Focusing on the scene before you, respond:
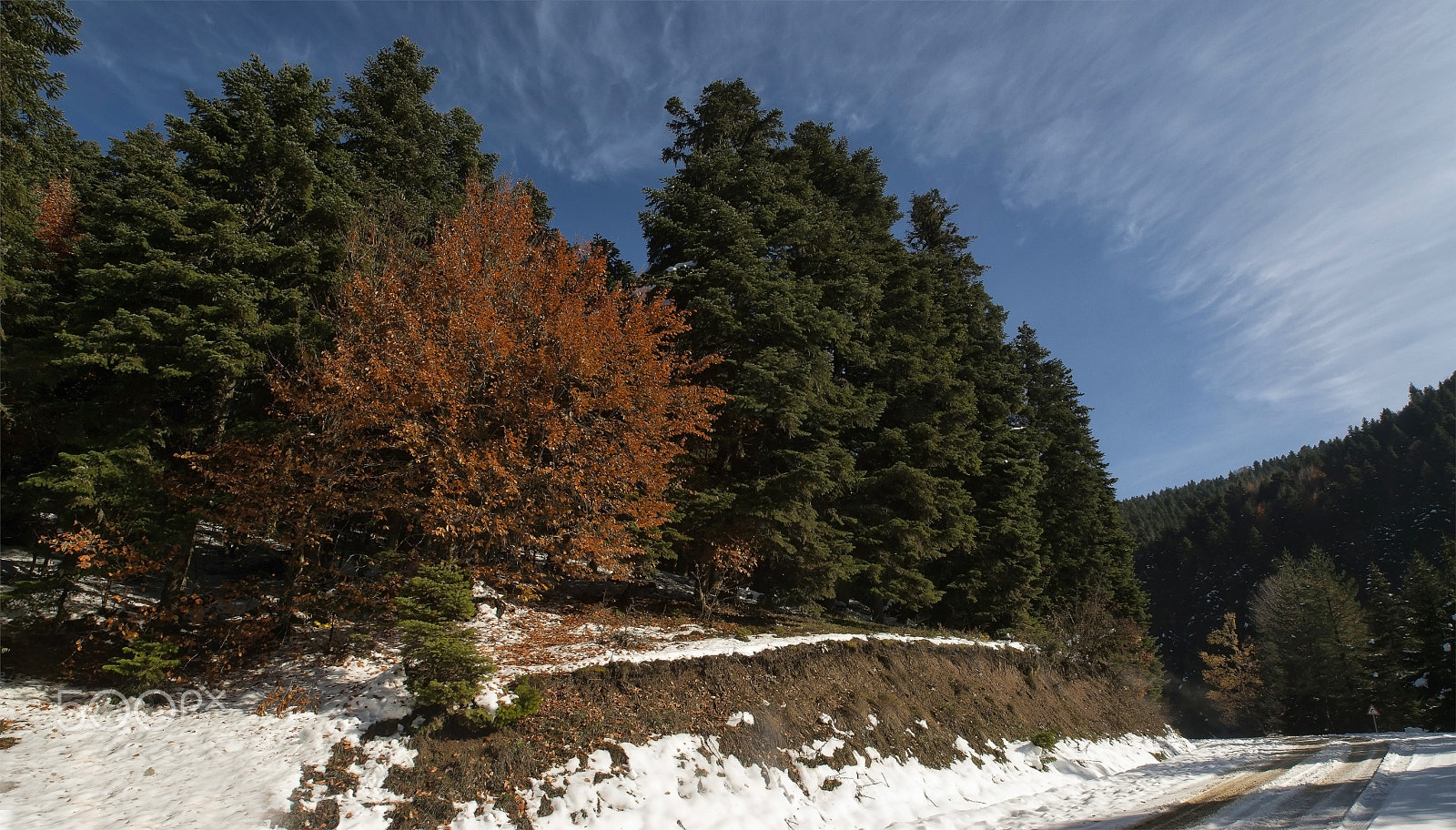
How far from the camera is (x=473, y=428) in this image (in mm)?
11398

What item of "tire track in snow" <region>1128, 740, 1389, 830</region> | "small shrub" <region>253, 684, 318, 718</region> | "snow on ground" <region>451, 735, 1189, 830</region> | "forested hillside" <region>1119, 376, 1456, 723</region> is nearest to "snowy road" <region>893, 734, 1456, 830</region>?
"tire track in snow" <region>1128, 740, 1389, 830</region>

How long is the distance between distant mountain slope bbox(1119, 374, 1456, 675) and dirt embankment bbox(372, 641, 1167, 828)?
9730cm

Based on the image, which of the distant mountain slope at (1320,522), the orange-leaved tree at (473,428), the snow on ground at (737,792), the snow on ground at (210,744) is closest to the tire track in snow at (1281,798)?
the snow on ground at (737,792)

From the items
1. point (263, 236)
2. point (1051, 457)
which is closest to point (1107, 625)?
point (1051, 457)

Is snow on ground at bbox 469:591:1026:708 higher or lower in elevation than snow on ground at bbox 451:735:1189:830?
higher

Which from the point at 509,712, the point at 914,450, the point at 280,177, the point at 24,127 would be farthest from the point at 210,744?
the point at 914,450

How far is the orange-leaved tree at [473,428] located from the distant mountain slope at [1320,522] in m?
106

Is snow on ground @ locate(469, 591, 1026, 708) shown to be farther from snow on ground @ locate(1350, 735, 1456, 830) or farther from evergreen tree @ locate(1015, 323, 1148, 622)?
evergreen tree @ locate(1015, 323, 1148, 622)

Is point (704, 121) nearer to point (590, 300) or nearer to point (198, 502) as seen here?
point (590, 300)

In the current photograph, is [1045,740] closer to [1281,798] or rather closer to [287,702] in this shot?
[1281,798]

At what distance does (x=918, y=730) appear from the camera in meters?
12.9

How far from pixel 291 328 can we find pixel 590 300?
6.57 meters

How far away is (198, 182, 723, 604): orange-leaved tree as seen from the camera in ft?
35.9

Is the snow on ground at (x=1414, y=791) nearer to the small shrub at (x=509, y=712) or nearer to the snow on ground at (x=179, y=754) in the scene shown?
the small shrub at (x=509, y=712)
